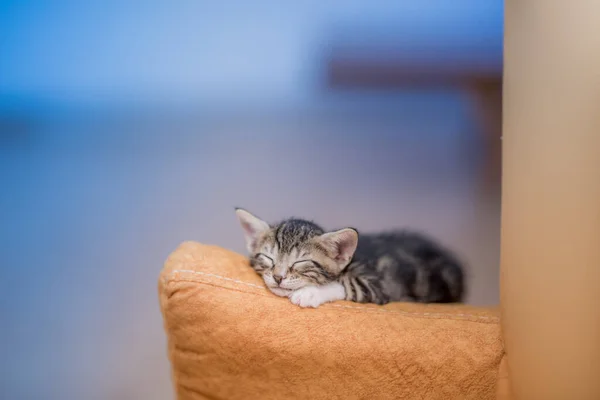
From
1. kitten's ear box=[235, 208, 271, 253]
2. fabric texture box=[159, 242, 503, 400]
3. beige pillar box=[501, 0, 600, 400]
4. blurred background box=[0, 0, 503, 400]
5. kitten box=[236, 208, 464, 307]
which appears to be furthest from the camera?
blurred background box=[0, 0, 503, 400]

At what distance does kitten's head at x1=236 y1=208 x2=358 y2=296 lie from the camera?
132 cm

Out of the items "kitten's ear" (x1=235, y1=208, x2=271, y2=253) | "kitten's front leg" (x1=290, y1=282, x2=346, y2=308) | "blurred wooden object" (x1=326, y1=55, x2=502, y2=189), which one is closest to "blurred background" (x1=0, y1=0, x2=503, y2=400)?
"blurred wooden object" (x1=326, y1=55, x2=502, y2=189)

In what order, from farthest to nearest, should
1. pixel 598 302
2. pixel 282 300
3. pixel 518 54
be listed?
pixel 282 300, pixel 518 54, pixel 598 302

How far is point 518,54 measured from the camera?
45.0 inches

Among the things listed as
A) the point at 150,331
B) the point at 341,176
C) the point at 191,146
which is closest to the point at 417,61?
the point at 341,176

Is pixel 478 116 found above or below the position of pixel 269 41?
below

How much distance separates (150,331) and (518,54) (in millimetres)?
1437

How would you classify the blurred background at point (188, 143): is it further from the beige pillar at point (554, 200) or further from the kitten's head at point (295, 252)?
the beige pillar at point (554, 200)

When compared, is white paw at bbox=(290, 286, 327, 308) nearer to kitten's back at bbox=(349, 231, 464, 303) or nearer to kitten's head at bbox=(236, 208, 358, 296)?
kitten's head at bbox=(236, 208, 358, 296)

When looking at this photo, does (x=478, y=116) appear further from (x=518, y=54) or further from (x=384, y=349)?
(x=384, y=349)

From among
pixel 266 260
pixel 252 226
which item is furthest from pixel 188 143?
pixel 266 260

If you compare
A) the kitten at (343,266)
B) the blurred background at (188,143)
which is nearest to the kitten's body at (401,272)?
the kitten at (343,266)

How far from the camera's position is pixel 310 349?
115 cm

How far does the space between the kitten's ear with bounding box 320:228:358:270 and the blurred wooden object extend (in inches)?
24.5
